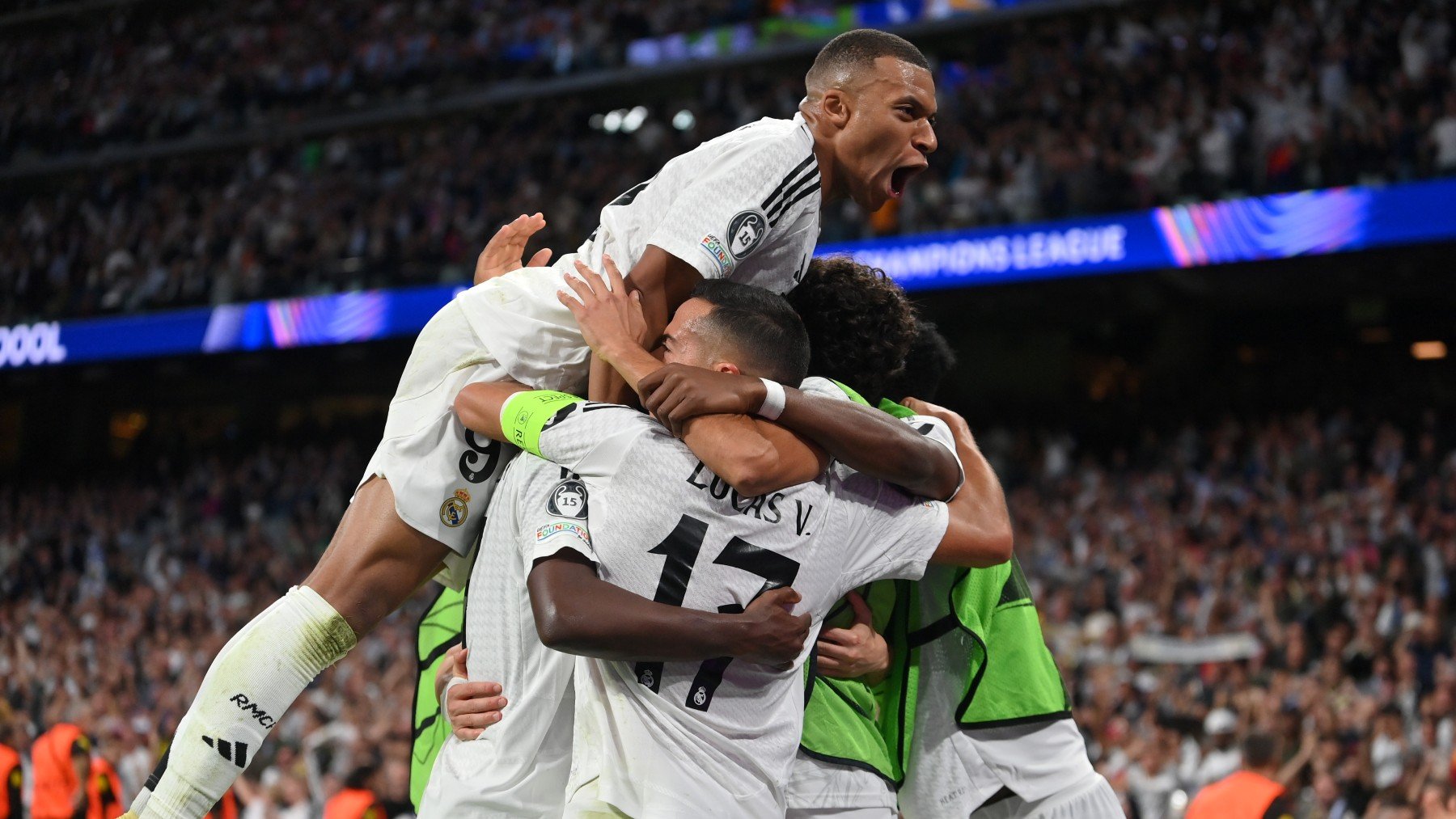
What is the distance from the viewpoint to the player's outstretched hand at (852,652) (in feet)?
9.67

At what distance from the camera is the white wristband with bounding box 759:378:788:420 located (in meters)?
2.57

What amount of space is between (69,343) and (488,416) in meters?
18.5

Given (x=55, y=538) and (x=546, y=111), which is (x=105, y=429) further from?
(x=546, y=111)

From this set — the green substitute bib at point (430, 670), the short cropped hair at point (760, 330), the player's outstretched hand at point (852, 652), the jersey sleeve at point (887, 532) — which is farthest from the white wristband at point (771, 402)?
the green substitute bib at point (430, 670)

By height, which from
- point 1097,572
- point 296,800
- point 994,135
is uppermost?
point 994,135

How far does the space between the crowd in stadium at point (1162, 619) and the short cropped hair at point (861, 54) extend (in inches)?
206

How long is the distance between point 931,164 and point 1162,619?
6.84 metres

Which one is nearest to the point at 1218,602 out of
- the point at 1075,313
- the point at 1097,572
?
→ the point at 1097,572

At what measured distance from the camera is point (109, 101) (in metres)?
24.1

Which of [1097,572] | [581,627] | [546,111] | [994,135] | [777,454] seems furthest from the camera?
[546,111]

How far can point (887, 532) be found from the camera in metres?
2.75

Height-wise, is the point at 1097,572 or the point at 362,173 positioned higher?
the point at 362,173

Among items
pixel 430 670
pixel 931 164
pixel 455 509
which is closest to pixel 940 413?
pixel 455 509

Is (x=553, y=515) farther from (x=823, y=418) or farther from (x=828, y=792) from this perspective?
(x=828, y=792)
